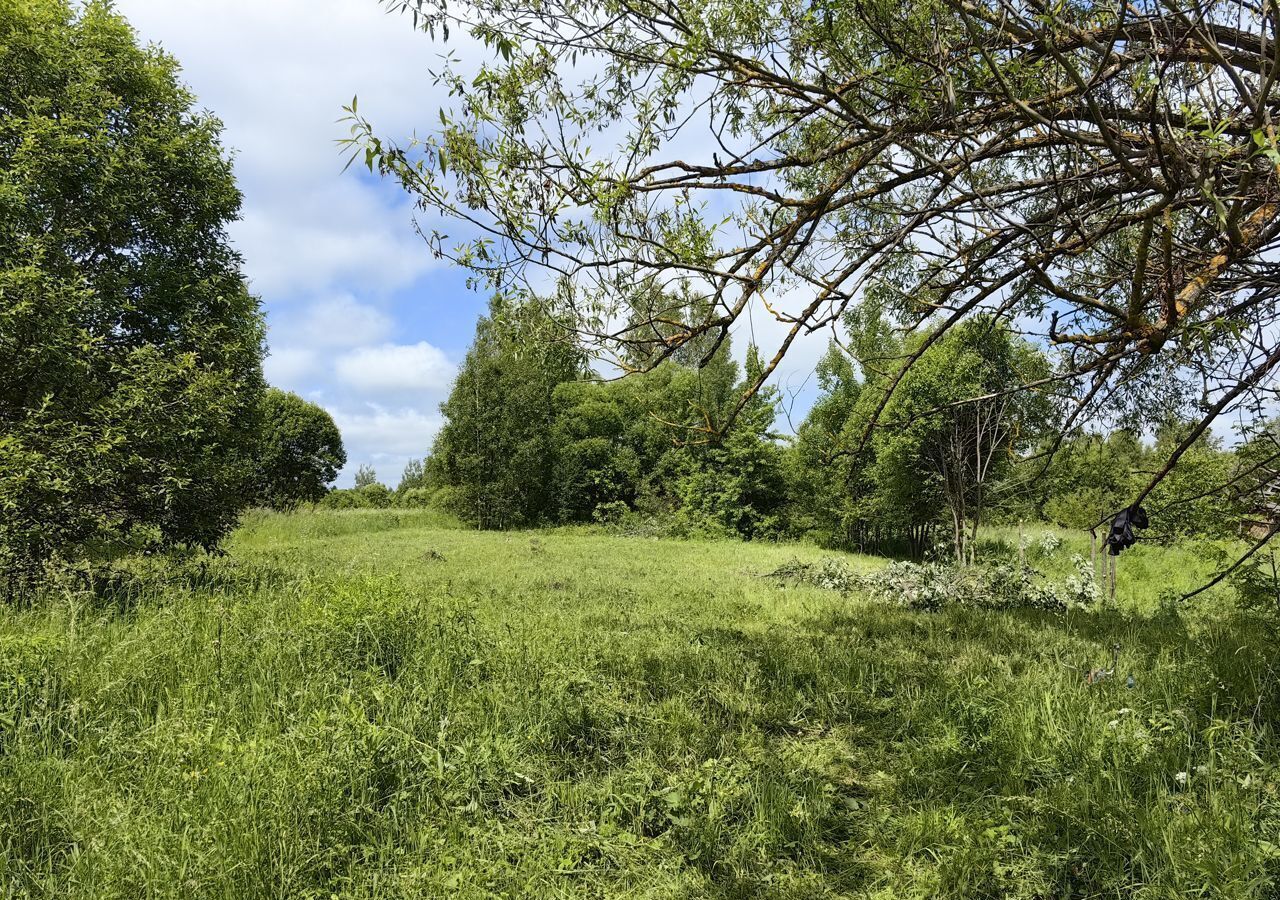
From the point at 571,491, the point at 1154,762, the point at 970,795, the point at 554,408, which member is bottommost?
the point at 970,795

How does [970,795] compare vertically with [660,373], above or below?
below

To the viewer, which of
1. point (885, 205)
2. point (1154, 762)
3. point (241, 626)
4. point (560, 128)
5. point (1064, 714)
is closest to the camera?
point (560, 128)

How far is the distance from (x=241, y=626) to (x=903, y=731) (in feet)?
15.8

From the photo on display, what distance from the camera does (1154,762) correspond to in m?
3.25

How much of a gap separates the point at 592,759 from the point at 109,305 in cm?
673

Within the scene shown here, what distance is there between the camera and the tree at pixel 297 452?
2758 centimetres

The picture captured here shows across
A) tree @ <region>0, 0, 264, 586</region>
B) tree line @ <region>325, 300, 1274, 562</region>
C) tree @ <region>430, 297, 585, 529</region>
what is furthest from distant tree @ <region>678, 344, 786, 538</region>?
tree @ <region>0, 0, 264, 586</region>

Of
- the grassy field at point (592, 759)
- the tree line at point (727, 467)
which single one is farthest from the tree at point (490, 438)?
the grassy field at point (592, 759)

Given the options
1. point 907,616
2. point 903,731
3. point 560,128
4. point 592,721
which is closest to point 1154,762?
point 903,731

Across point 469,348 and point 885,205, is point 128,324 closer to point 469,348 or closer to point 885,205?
point 885,205

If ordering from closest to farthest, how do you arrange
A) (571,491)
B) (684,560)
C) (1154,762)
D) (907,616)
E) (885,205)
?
(1154,762) → (885,205) → (907,616) → (684,560) → (571,491)

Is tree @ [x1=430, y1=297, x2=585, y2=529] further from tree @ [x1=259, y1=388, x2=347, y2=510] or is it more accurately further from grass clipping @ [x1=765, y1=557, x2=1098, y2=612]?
grass clipping @ [x1=765, y1=557, x2=1098, y2=612]

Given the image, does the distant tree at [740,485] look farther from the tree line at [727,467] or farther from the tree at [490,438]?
the tree at [490,438]

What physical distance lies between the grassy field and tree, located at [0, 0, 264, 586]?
41.9 inches
